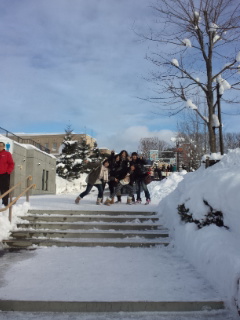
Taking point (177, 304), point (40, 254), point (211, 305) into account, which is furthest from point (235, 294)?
point (40, 254)

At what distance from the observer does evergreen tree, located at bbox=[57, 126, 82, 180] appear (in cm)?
3506

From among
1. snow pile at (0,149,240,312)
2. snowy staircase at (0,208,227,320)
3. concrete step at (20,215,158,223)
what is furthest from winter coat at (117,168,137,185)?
snow pile at (0,149,240,312)

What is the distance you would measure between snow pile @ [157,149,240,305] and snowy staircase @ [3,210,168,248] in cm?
72

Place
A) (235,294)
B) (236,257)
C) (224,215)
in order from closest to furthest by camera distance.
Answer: (235,294) < (236,257) < (224,215)

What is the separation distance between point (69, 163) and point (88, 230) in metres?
28.7

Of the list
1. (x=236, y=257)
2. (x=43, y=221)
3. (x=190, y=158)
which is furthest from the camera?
(x=190, y=158)

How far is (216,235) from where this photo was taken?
4691 mm

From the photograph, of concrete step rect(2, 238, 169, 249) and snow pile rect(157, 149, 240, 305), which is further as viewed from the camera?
concrete step rect(2, 238, 169, 249)

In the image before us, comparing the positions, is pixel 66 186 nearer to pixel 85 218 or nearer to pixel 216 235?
pixel 85 218

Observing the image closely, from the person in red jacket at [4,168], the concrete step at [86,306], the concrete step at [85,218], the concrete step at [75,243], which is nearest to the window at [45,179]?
the person in red jacket at [4,168]

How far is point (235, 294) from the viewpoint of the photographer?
134 inches

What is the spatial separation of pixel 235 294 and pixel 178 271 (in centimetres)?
139

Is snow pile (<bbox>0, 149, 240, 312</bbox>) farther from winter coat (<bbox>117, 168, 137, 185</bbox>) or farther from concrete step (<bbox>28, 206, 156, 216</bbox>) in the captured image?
winter coat (<bbox>117, 168, 137, 185</bbox>)

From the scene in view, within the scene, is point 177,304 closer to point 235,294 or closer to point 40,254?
point 235,294
